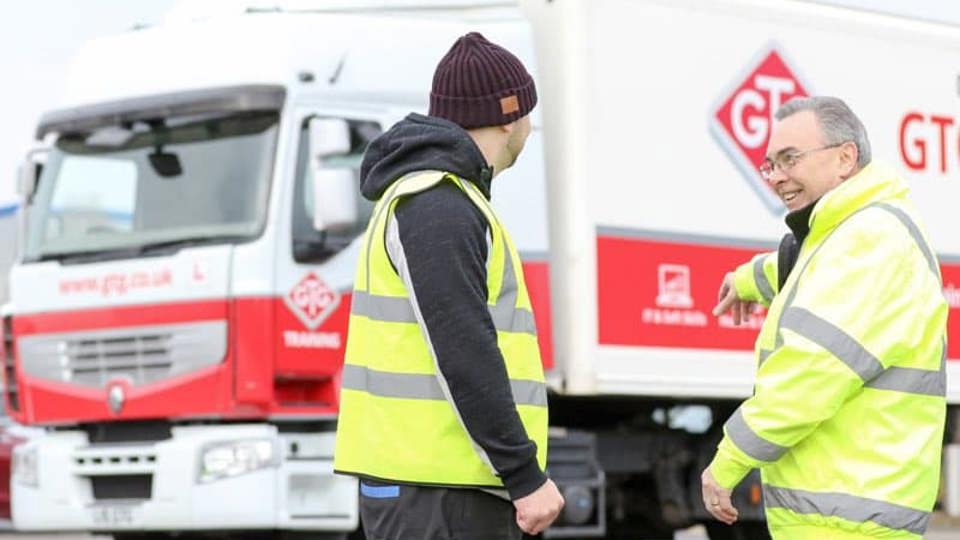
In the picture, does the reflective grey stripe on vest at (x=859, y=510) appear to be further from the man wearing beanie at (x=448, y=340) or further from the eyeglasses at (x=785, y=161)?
the eyeglasses at (x=785, y=161)

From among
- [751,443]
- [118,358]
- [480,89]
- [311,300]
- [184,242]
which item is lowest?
[118,358]

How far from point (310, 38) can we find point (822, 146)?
5.90m

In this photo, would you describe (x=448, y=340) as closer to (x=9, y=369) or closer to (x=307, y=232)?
(x=307, y=232)

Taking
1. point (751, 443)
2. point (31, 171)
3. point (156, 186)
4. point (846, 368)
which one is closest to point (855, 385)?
point (846, 368)

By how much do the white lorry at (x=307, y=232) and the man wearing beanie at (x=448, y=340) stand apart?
511 centimetres

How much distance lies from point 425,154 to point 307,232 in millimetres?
5433

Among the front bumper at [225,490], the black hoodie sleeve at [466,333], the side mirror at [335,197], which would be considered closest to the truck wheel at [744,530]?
the front bumper at [225,490]

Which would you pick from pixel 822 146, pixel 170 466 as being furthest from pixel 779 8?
pixel 822 146

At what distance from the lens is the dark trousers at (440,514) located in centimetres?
→ 385

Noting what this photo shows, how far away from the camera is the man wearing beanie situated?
149 inches

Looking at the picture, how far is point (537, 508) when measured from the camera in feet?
12.4

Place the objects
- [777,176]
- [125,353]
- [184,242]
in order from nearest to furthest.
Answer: [777,176] < [184,242] < [125,353]

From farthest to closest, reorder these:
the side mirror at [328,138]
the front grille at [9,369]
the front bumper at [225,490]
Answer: the front grille at [9,369]
the front bumper at [225,490]
the side mirror at [328,138]

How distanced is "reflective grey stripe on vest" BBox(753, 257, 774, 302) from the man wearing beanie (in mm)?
832
